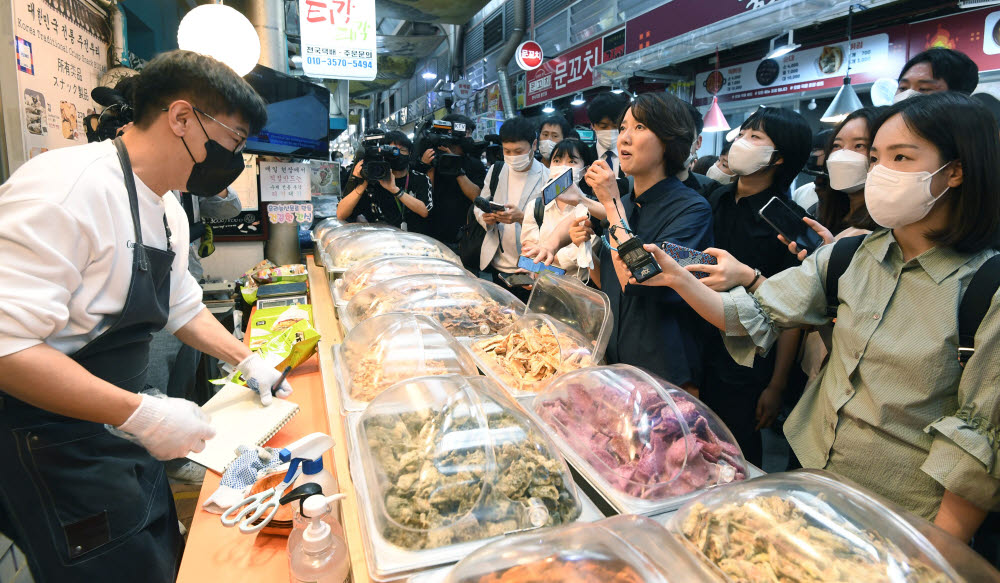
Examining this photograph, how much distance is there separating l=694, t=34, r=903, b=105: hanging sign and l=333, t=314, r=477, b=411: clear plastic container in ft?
18.2

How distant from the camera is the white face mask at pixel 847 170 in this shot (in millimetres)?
2012

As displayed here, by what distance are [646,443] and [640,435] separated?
3 centimetres

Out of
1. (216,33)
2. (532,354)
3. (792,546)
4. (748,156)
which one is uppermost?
(216,33)

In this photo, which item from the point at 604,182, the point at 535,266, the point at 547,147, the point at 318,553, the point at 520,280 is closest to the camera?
the point at 318,553

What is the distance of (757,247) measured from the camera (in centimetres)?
217

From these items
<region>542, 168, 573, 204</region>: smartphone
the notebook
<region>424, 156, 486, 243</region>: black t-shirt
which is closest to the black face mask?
the notebook

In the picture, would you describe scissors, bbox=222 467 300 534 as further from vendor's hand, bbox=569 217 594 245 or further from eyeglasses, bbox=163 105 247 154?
vendor's hand, bbox=569 217 594 245

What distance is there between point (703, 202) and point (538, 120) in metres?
2.62

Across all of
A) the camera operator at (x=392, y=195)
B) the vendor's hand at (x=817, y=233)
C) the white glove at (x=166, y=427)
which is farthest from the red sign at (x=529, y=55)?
the white glove at (x=166, y=427)

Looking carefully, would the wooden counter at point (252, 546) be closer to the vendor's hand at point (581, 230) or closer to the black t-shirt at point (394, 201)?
the vendor's hand at point (581, 230)

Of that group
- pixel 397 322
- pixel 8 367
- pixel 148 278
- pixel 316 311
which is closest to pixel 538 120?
pixel 316 311

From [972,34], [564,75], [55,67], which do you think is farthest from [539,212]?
[564,75]

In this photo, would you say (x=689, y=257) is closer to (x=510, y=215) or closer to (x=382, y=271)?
(x=382, y=271)

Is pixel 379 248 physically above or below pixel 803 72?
below
